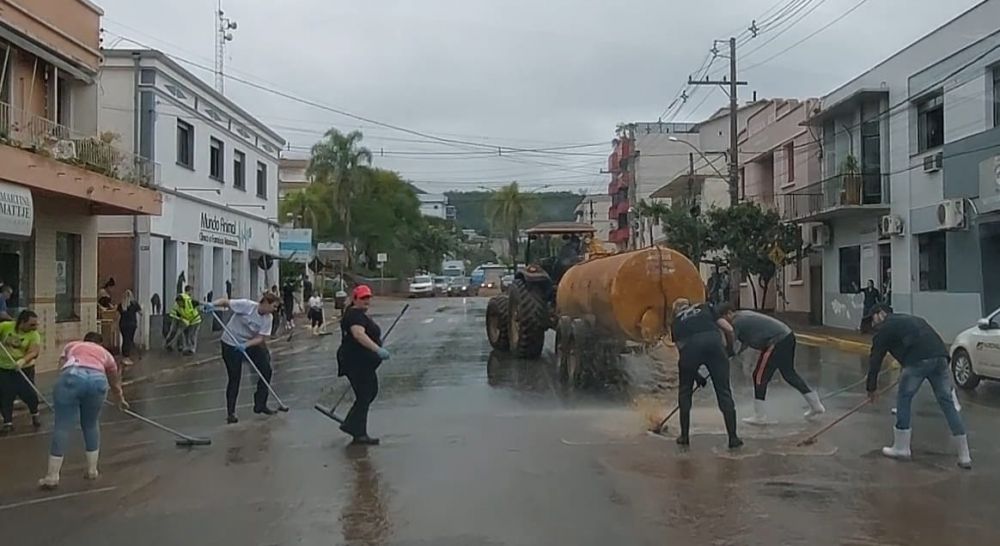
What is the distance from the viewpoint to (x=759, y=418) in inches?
508

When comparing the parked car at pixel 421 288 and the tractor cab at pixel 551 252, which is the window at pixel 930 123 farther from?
the parked car at pixel 421 288

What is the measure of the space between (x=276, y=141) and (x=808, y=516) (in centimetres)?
3775

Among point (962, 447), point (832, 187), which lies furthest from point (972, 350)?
point (832, 187)

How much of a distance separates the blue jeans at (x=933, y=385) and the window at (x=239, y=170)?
29.7m

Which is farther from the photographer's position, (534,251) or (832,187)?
(832,187)

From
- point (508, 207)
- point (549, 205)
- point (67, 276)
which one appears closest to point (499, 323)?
point (67, 276)

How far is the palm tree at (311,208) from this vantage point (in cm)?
7644

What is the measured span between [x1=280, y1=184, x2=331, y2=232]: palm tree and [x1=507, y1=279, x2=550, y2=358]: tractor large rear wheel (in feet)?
184

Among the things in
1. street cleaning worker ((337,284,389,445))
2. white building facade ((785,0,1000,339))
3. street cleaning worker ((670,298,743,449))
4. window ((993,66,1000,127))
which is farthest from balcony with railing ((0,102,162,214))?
window ((993,66,1000,127))

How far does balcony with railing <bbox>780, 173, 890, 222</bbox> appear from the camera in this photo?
31484mm

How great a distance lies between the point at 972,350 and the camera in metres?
16.5

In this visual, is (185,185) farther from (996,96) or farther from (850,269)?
(996,96)

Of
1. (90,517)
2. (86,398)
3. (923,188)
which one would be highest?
(923,188)

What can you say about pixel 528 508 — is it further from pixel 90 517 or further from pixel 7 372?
pixel 7 372
